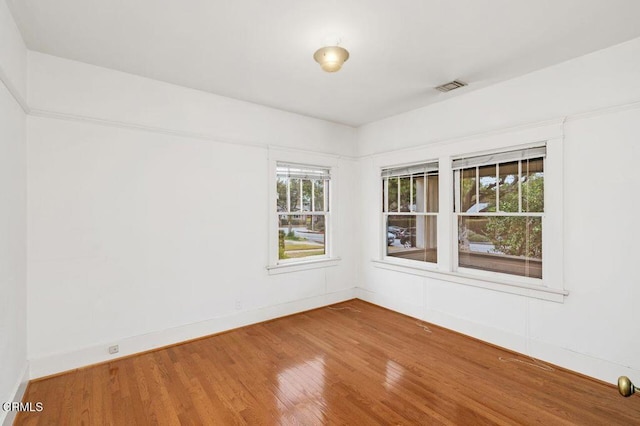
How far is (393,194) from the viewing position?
4.90m

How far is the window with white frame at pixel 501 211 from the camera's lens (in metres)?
3.34

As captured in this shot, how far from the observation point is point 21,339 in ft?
8.51

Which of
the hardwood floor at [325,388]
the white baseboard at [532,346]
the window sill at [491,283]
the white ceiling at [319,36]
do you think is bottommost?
the hardwood floor at [325,388]

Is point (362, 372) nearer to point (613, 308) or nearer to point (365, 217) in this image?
point (613, 308)

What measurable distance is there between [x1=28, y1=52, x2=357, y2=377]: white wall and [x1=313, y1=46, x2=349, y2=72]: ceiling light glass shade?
1769mm

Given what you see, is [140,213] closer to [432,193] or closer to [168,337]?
[168,337]

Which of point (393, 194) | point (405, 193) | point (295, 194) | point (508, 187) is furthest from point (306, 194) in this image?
point (508, 187)

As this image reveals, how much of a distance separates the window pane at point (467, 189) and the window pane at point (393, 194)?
1.07 m

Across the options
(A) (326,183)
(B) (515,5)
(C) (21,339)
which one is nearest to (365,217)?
(A) (326,183)

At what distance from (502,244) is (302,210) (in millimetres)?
2667

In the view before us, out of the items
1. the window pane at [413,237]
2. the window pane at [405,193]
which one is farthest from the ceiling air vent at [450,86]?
the window pane at [413,237]

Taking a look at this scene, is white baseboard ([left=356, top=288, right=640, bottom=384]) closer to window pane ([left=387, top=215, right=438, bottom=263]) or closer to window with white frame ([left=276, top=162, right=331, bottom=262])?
window pane ([left=387, top=215, right=438, bottom=263])

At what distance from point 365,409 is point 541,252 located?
95.5 inches

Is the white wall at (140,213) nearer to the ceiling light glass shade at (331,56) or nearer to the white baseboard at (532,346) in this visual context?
the ceiling light glass shade at (331,56)
